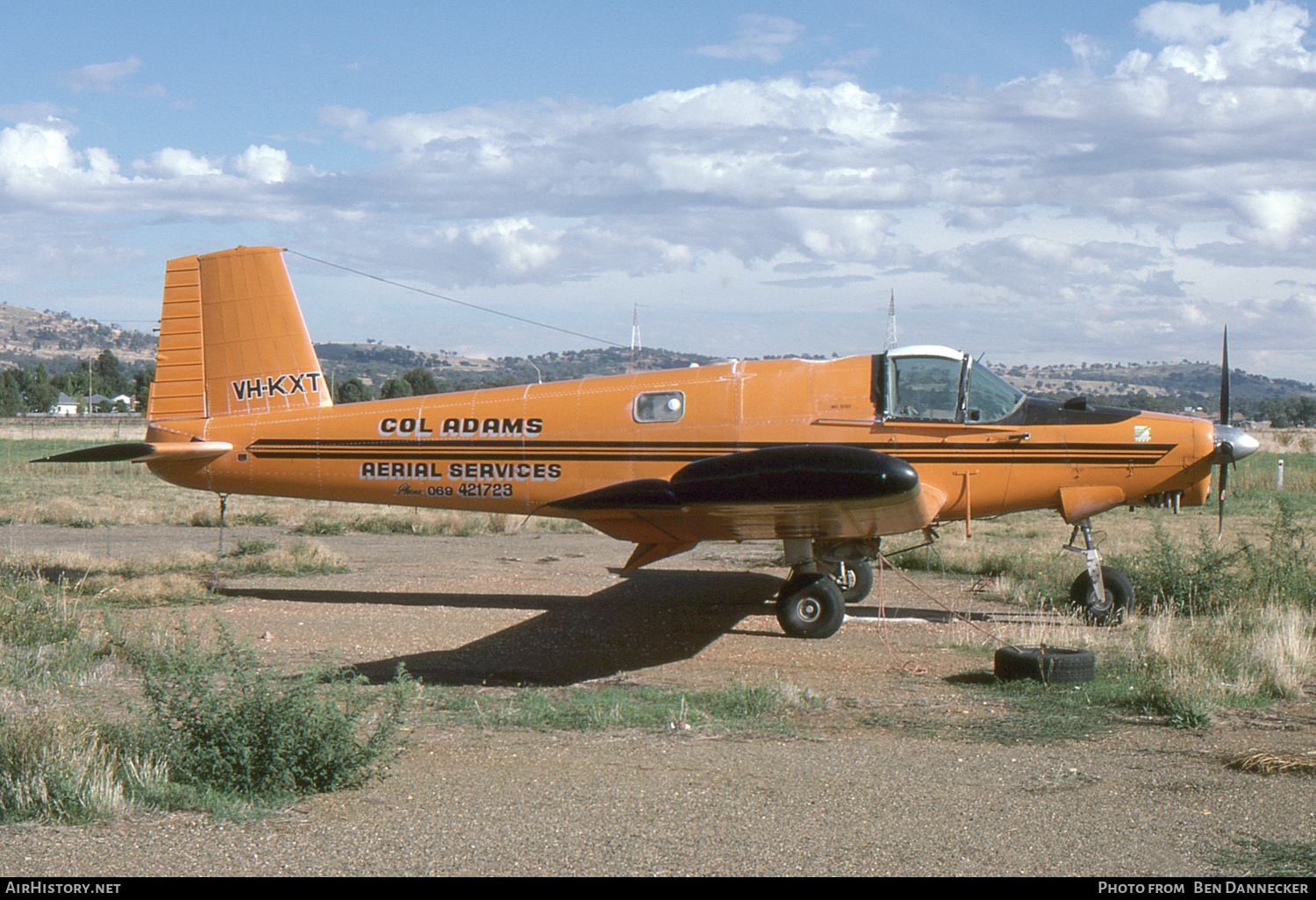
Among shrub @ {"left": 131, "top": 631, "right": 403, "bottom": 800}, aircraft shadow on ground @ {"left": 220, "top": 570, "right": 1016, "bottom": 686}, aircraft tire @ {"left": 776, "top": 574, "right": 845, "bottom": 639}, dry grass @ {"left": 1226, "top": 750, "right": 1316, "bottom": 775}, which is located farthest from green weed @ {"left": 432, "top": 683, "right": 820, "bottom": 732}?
dry grass @ {"left": 1226, "top": 750, "right": 1316, "bottom": 775}

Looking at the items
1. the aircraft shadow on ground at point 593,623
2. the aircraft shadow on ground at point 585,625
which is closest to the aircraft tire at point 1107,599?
the aircraft shadow on ground at point 593,623

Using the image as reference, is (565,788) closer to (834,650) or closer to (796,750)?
(796,750)

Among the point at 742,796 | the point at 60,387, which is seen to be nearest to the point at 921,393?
the point at 742,796

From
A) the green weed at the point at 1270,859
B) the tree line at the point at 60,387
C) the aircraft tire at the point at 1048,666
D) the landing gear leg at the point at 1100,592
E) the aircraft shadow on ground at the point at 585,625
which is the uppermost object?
the tree line at the point at 60,387

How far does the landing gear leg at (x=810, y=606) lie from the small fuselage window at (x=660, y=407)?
1654 mm

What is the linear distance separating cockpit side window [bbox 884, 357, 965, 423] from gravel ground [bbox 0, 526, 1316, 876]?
2.12 metres

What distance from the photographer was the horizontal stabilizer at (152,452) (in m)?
10.8

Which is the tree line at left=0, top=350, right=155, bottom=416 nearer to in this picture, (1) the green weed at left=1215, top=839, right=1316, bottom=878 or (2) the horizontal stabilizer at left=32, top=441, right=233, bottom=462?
(2) the horizontal stabilizer at left=32, top=441, right=233, bottom=462

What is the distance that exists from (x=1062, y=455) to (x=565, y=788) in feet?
21.0

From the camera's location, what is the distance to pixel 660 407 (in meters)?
10.1

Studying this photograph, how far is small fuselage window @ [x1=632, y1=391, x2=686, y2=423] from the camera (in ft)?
33.0

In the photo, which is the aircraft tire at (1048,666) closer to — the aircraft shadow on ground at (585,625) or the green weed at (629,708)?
the green weed at (629,708)
